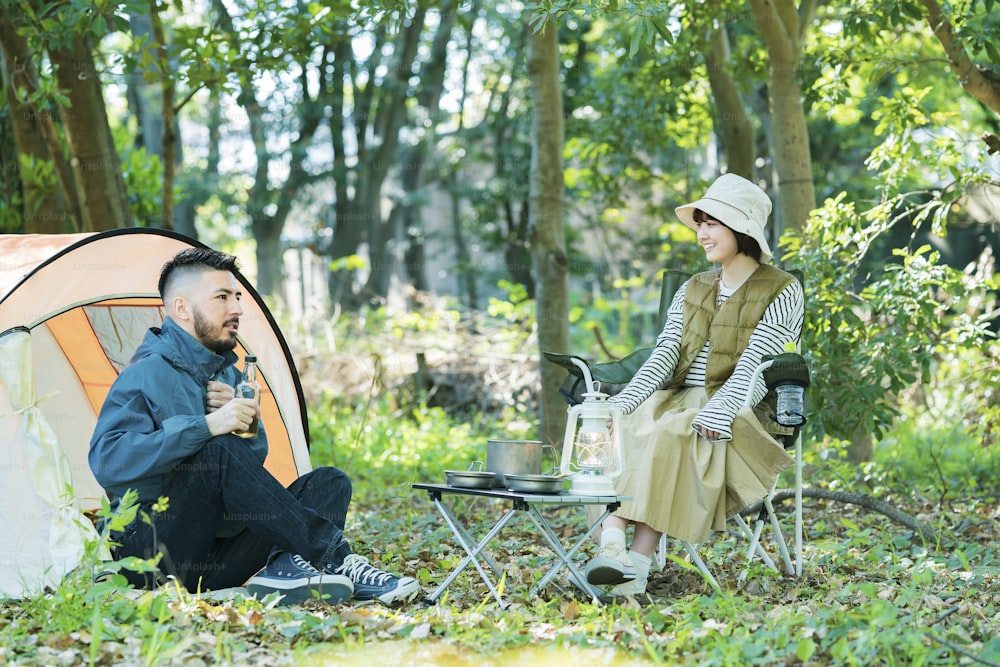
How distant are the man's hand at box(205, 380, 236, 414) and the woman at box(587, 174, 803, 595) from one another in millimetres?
1244

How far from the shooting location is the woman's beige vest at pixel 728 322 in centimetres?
370

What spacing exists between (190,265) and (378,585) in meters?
1.17

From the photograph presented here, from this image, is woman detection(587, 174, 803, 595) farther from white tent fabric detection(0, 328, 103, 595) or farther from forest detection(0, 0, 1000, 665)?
white tent fabric detection(0, 328, 103, 595)

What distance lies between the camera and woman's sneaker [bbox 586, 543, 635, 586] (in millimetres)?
3080

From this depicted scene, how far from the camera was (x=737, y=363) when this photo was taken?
3654 millimetres

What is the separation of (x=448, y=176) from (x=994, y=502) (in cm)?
1040

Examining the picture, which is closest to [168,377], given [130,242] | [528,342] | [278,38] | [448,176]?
[130,242]

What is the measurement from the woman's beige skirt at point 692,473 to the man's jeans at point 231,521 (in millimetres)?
945

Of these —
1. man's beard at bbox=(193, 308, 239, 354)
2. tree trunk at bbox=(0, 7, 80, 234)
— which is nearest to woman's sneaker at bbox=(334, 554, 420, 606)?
man's beard at bbox=(193, 308, 239, 354)

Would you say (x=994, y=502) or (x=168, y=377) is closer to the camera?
(x=168, y=377)

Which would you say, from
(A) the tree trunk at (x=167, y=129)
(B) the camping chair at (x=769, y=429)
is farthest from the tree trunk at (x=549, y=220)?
(A) the tree trunk at (x=167, y=129)

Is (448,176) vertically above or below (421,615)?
above

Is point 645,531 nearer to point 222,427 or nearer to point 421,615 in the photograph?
point 421,615

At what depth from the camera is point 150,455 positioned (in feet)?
9.81
